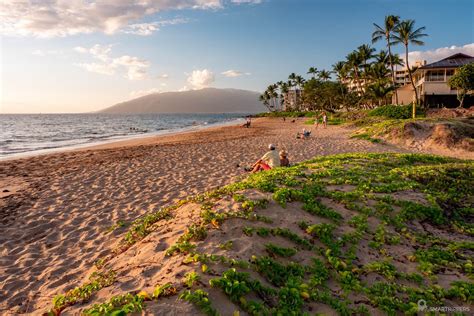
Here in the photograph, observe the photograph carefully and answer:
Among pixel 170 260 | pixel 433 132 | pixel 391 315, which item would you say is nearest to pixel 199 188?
pixel 170 260

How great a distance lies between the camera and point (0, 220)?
803 cm

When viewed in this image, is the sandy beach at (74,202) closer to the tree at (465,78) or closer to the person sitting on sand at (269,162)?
the person sitting on sand at (269,162)

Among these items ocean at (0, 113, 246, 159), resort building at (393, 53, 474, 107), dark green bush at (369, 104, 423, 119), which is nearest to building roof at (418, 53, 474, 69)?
resort building at (393, 53, 474, 107)

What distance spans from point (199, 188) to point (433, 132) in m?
17.6

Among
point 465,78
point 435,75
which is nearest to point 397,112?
point 465,78

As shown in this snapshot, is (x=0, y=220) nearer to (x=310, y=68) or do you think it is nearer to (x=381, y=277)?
(x=381, y=277)

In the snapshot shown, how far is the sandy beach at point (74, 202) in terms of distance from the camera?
5242 mm

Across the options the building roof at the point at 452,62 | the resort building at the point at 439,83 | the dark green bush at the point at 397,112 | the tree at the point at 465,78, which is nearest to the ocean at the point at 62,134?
the dark green bush at the point at 397,112

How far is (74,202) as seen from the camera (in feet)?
30.7

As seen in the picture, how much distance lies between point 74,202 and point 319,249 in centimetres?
801

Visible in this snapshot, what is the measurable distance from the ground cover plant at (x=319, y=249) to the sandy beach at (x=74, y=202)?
41.6 inches

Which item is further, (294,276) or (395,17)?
(395,17)

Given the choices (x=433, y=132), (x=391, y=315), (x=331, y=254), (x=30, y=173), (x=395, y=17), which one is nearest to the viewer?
(x=391, y=315)

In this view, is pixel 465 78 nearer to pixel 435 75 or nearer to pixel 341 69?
pixel 435 75
